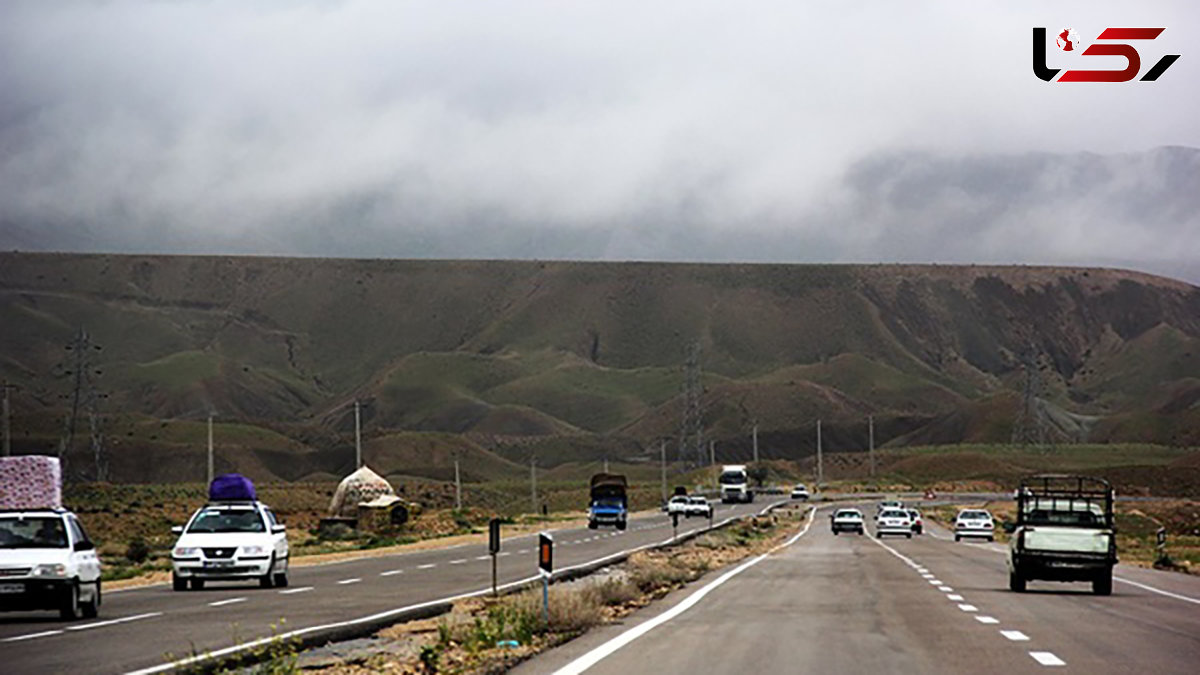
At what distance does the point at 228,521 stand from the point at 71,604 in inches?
352

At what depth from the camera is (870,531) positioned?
82.7m

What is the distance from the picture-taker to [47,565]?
82.5 feet

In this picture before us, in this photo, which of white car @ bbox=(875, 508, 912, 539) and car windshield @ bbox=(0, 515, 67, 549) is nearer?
car windshield @ bbox=(0, 515, 67, 549)

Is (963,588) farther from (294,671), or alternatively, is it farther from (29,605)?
(294,671)

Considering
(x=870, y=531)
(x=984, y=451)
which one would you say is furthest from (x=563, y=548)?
(x=984, y=451)

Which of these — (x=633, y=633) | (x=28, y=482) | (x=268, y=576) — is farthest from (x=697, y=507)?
(x=633, y=633)

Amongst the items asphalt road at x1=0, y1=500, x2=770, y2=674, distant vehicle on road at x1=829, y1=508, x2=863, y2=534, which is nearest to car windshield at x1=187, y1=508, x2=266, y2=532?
asphalt road at x1=0, y1=500, x2=770, y2=674

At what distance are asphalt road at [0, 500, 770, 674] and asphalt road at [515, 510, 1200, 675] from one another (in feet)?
13.8

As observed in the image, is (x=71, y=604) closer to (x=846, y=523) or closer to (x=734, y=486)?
(x=846, y=523)

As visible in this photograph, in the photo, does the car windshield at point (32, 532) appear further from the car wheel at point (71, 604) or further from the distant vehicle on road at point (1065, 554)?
the distant vehicle on road at point (1065, 554)

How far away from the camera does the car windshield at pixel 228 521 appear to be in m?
34.3

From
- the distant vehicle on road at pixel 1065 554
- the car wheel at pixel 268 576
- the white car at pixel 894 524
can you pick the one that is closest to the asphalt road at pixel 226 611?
the car wheel at pixel 268 576

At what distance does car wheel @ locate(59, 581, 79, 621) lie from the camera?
25.4 metres

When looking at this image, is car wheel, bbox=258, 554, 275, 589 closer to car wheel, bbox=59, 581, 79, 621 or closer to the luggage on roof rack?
car wheel, bbox=59, 581, 79, 621
